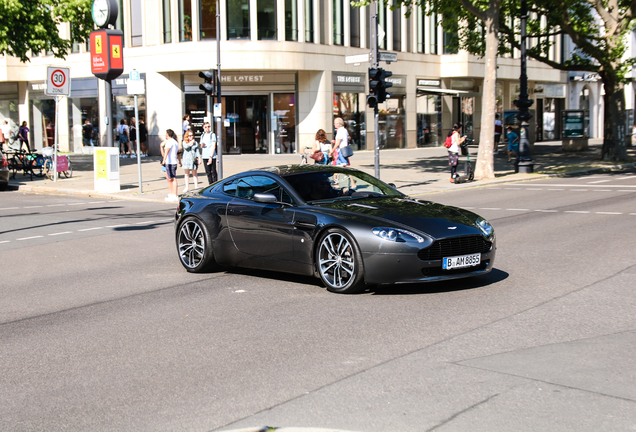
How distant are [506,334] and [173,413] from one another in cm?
278

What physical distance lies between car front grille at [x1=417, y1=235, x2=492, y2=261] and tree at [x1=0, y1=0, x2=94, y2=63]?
22654 millimetres

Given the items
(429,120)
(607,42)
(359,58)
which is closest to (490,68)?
(359,58)

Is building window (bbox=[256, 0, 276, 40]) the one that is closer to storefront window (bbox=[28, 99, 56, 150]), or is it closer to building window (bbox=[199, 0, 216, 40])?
building window (bbox=[199, 0, 216, 40])

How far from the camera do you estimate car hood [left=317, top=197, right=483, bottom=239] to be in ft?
24.4

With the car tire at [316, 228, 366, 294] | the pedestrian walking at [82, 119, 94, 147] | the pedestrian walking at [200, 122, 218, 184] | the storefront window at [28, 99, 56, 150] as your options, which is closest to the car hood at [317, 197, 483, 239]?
the car tire at [316, 228, 366, 294]

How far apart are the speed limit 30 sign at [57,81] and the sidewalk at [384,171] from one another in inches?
118

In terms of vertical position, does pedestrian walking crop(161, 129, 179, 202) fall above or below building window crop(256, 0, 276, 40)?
below

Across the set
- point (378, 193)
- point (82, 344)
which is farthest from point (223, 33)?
point (82, 344)

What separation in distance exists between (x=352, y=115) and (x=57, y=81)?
63.6 feet

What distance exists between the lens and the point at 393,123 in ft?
144

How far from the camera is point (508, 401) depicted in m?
4.38

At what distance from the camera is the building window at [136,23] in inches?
1522

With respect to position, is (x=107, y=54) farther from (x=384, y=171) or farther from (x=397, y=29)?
(x=397, y=29)

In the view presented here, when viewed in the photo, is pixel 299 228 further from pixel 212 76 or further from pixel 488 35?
pixel 488 35
